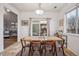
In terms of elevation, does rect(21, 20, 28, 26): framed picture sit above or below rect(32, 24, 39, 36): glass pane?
above

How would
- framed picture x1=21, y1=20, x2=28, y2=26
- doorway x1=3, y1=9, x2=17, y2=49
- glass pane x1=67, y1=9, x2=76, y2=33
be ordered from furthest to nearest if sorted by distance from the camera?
framed picture x1=21, y1=20, x2=28, y2=26 → doorway x1=3, y1=9, x2=17, y2=49 → glass pane x1=67, y1=9, x2=76, y2=33

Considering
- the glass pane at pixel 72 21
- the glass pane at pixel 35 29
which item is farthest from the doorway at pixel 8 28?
the glass pane at pixel 72 21

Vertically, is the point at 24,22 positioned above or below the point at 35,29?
above

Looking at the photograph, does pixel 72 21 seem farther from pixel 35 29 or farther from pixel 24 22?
pixel 24 22

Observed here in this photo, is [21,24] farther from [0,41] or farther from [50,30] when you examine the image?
[0,41]

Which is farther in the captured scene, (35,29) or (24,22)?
(35,29)

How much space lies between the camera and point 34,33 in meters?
8.84

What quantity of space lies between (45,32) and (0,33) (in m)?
4.53

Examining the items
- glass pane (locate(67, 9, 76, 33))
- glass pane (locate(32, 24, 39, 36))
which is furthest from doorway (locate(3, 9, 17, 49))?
glass pane (locate(67, 9, 76, 33))

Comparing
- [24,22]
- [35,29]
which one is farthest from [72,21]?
[24,22]

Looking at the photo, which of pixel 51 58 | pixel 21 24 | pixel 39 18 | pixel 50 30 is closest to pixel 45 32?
pixel 50 30

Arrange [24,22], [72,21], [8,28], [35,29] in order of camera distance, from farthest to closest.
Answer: [35,29] → [24,22] → [8,28] → [72,21]

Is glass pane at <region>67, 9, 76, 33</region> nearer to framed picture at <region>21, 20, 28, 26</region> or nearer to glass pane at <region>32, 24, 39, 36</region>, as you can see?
glass pane at <region>32, 24, 39, 36</region>

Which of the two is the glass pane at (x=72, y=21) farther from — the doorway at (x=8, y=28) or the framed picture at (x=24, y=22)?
the framed picture at (x=24, y=22)
